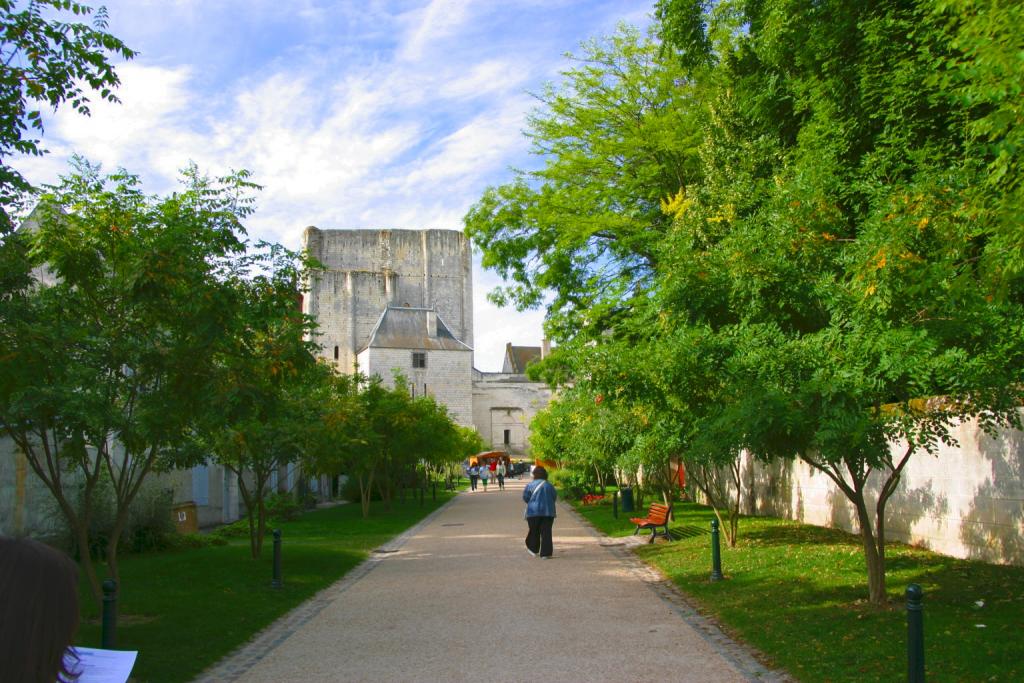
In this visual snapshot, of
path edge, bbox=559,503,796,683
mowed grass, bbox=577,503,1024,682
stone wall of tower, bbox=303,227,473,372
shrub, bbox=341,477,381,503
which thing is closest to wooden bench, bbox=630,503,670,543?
path edge, bbox=559,503,796,683

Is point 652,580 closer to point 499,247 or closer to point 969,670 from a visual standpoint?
point 969,670

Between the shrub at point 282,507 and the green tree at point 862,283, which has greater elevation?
the green tree at point 862,283

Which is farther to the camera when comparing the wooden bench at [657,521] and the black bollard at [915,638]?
the wooden bench at [657,521]

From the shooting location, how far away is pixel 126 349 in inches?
351

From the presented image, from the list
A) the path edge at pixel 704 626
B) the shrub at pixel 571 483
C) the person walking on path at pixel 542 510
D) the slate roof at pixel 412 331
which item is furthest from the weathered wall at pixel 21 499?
the slate roof at pixel 412 331

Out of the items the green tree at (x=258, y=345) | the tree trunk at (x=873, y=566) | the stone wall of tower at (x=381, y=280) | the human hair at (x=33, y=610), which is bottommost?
the tree trunk at (x=873, y=566)

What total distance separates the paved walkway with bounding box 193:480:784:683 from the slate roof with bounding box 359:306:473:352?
57.9 m

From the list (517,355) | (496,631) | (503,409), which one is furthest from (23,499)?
(517,355)

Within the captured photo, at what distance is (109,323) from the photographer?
933cm

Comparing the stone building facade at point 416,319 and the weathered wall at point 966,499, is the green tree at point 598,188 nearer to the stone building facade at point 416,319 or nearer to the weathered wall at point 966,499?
the weathered wall at point 966,499

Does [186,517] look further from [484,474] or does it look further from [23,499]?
[484,474]

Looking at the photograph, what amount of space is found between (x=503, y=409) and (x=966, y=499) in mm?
74473

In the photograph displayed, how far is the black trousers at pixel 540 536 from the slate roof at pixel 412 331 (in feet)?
186

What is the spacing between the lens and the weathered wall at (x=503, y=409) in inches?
3378
